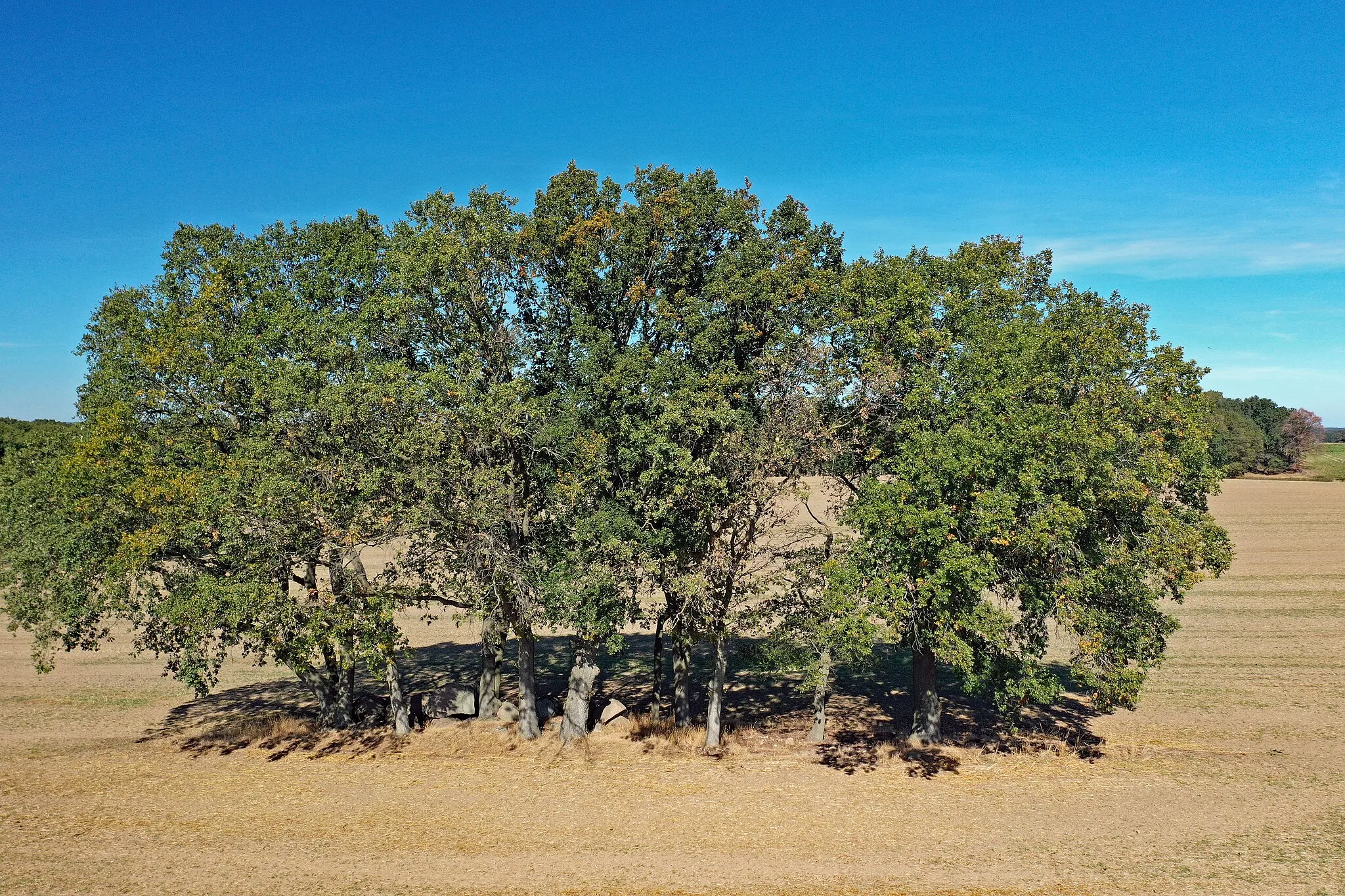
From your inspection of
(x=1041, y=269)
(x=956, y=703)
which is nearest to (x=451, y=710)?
Answer: (x=956, y=703)

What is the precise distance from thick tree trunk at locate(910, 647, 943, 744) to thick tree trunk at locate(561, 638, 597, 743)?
11.3m

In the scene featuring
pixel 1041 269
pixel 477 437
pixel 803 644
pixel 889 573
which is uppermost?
pixel 1041 269

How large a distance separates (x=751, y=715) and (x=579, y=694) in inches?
287

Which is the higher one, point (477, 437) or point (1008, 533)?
point (477, 437)

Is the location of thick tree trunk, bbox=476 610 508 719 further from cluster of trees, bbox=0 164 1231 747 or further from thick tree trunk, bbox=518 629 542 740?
cluster of trees, bbox=0 164 1231 747

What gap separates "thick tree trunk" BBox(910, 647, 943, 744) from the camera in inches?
1067

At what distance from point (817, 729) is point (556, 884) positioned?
12.6 m

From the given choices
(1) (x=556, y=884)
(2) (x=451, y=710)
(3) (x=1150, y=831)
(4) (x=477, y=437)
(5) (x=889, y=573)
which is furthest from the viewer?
(2) (x=451, y=710)

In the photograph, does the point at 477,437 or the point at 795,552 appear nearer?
the point at 477,437

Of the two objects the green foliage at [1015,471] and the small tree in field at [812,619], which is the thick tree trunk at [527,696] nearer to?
the small tree in field at [812,619]

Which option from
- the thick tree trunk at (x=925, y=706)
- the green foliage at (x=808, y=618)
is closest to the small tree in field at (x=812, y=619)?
the green foliage at (x=808, y=618)

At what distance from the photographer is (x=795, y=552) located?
86.4 ft

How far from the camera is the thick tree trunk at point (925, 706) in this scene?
27.1 metres

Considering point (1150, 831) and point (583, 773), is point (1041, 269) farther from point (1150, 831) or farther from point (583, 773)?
point (583, 773)
